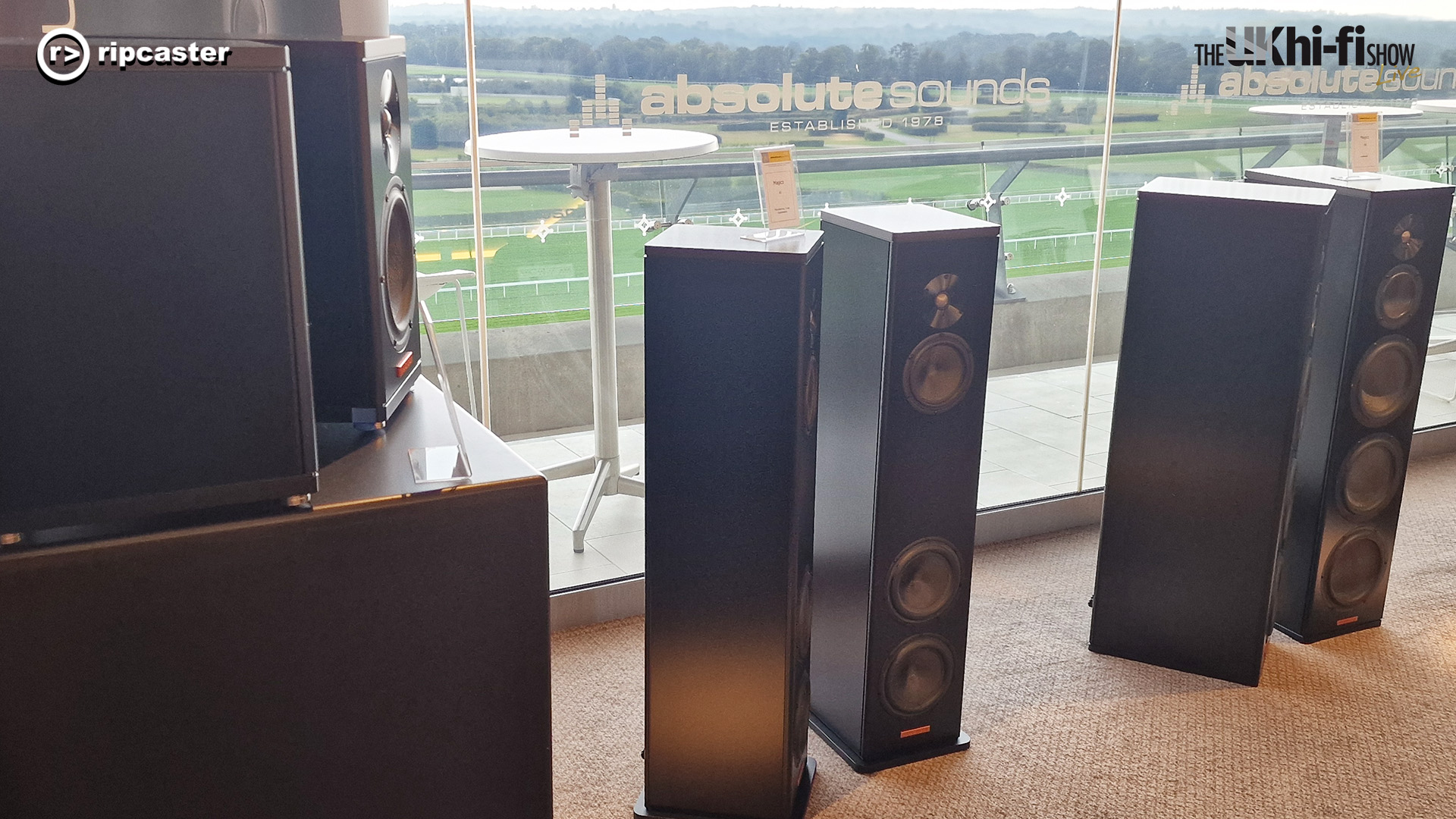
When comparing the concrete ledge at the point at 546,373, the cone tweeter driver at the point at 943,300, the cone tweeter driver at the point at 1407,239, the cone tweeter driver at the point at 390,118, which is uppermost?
the cone tweeter driver at the point at 390,118

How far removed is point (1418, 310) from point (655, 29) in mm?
1620

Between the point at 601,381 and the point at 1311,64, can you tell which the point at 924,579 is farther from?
the point at 1311,64

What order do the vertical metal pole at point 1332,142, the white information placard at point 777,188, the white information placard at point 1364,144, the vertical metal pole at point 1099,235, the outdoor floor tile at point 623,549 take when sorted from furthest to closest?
the vertical metal pole at point 1332,142, the vertical metal pole at point 1099,235, the outdoor floor tile at point 623,549, the white information placard at point 1364,144, the white information placard at point 777,188

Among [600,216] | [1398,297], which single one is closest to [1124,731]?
[1398,297]

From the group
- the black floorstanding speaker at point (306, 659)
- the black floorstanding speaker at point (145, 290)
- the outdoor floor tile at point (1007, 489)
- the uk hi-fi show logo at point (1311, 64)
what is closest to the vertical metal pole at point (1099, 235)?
the outdoor floor tile at point (1007, 489)

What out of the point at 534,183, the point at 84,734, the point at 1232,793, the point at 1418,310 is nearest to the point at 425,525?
the point at 84,734

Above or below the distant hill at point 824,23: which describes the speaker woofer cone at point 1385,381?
below

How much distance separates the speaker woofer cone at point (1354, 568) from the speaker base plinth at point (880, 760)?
94 cm

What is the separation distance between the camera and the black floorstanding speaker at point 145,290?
829 mm

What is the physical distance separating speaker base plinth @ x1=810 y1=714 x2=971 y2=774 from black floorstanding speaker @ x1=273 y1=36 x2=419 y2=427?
106 cm

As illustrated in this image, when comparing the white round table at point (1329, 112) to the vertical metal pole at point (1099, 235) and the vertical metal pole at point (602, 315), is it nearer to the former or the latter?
the vertical metal pole at point (1099, 235)

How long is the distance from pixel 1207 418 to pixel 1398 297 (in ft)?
1.64

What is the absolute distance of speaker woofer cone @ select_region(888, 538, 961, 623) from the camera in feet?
5.83

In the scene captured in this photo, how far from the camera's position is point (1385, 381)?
2215 mm
